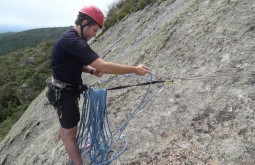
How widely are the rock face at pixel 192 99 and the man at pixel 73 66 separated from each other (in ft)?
2.57

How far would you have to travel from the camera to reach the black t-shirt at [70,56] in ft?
11.6

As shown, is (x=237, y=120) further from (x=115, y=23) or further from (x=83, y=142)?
(x=115, y=23)

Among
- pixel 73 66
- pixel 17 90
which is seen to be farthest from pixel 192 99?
pixel 17 90

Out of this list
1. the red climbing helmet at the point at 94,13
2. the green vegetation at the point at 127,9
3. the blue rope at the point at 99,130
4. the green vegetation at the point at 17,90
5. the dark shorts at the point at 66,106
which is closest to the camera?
the red climbing helmet at the point at 94,13

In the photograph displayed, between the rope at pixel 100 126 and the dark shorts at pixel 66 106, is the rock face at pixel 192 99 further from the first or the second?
the dark shorts at pixel 66 106

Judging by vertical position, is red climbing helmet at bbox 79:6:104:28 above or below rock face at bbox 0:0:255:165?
above

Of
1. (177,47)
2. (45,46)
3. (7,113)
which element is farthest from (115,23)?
(45,46)

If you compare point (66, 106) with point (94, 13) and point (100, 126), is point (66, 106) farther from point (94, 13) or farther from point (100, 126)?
point (94, 13)

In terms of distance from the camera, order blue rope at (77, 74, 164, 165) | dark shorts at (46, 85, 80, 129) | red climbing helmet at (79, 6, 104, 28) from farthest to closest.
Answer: blue rope at (77, 74, 164, 165) < dark shorts at (46, 85, 80, 129) < red climbing helmet at (79, 6, 104, 28)

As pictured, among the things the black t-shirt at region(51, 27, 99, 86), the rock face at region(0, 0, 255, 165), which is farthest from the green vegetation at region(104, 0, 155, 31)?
the black t-shirt at region(51, 27, 99, 86)

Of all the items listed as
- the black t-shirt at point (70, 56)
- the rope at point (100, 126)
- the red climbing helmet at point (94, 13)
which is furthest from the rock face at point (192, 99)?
the red climbing helmet at point (94, 13)

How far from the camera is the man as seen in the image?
358 centimetres

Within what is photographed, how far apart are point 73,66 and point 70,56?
165 millimetres

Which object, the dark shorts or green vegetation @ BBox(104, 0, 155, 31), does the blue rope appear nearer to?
the dark shorts
